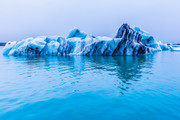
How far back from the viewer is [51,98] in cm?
536

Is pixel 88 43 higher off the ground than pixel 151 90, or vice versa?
pixel 88 43

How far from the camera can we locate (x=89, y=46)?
111 ft

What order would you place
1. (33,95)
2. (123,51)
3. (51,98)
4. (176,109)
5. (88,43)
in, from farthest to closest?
(88,43) → (123,51) → (33,95) → (51,98) → (176,109)

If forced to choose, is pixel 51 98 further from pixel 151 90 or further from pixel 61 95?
pixel 151 90

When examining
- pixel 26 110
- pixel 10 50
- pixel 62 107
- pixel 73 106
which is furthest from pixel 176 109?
pixel 10 50

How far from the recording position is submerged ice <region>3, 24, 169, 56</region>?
32.3m

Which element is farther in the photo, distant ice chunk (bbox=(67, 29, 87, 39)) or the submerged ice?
distant ice chunk (bbox=(67, 29, 87, 39))

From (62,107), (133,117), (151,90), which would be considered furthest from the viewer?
(151,90)

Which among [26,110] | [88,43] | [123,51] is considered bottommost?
[26,110]

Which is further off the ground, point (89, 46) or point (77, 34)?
point (77, 34)

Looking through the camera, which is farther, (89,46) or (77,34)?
(77,34)

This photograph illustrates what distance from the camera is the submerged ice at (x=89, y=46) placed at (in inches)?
1273

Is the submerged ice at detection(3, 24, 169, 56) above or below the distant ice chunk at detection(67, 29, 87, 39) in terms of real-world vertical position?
below

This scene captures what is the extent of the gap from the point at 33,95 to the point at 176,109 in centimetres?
586
